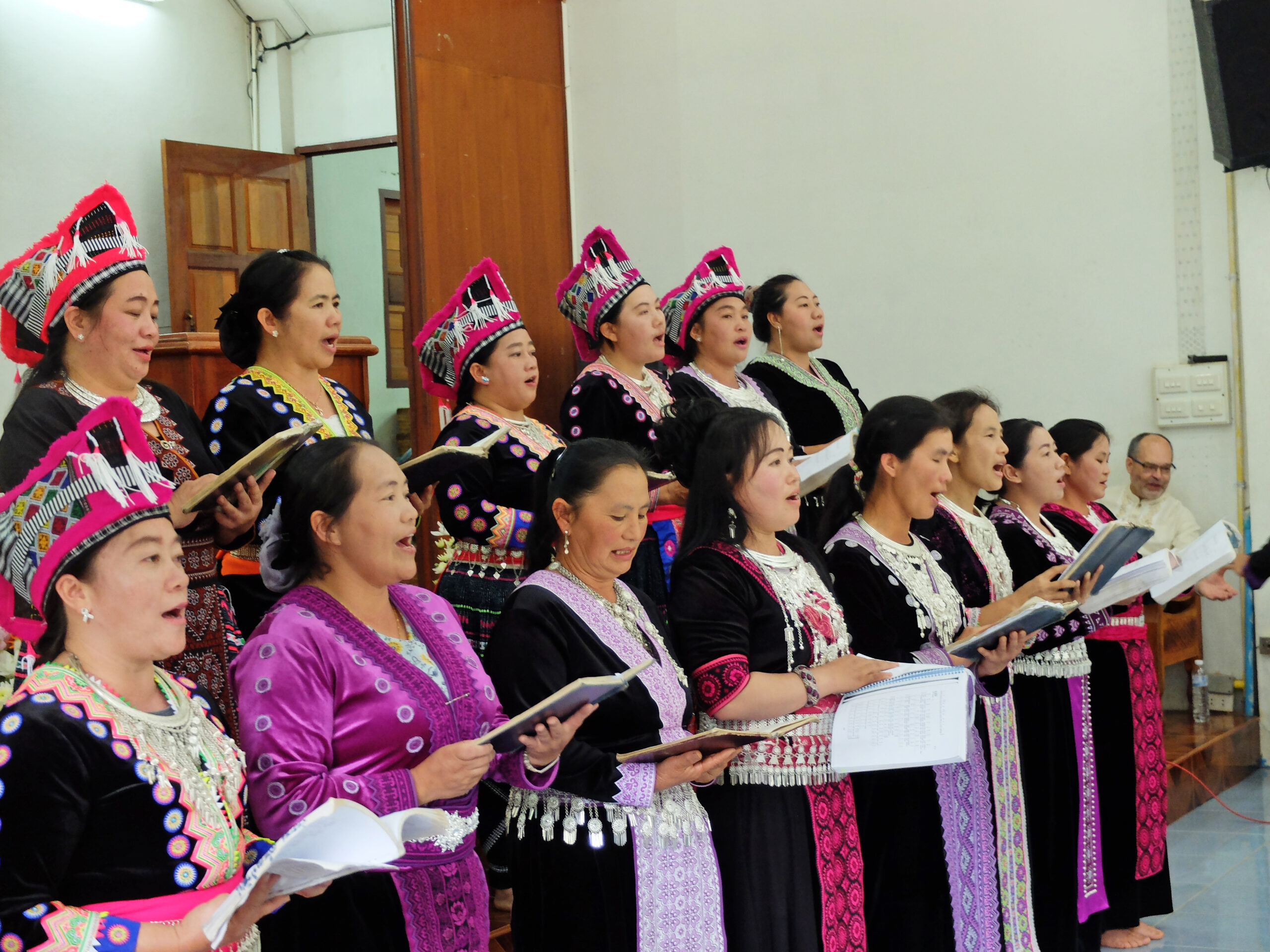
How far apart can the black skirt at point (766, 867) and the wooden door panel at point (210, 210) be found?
4.95 metres

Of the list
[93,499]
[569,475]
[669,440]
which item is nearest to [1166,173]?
[669,440]

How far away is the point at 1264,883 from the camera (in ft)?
13.1

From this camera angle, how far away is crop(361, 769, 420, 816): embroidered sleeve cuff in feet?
5.73

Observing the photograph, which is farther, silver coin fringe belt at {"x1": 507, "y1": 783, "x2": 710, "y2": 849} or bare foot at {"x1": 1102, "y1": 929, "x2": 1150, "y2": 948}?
bare foot at {"x1": 1102, "y1": 929, "x2": 1150, "y2": 948}

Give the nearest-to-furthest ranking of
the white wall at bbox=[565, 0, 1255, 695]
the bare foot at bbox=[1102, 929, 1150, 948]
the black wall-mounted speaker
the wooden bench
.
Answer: the bare foot at bbox=[1102, 929, 1150, 948], the black wall-mounted speaker, the wooden bench, the white wall at bbox=[565, 0, 1255, 695]

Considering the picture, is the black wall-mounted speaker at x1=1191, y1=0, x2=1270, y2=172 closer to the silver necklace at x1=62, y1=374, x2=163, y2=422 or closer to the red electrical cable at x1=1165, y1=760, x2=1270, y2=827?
the red electrical cable at x1=1165, y1=760, x2=1270, y2=827

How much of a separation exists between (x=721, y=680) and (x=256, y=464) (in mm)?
904

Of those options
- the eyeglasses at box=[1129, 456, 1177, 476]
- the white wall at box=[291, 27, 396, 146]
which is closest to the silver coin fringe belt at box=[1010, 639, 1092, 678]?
the eyeglasses at box=[1129, 456, 1177, 476]

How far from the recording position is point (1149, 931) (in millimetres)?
3662

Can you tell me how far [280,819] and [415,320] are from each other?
3301 millimetres

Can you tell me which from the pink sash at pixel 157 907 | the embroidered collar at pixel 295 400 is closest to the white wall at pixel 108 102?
the embroidered collar at pixel 295 400

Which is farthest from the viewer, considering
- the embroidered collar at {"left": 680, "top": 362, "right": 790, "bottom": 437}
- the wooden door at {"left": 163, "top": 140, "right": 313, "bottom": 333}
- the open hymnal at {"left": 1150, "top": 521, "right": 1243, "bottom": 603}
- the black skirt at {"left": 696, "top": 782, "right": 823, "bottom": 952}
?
the wooden door at {"left": 163, "top": 140, "right": 313, "bottom": 333}

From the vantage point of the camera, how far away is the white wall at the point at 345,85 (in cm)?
700

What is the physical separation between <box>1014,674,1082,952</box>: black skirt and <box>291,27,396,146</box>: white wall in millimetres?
5027
